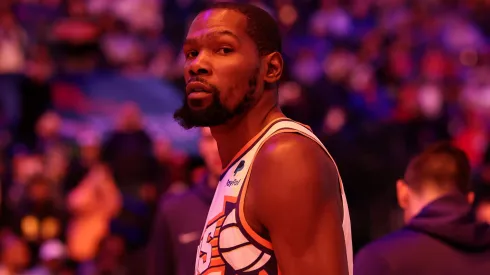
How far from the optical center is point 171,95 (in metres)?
13.6

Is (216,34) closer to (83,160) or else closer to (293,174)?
(293,174)

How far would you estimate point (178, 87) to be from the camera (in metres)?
13.9

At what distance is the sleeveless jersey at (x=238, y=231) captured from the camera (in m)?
2.49

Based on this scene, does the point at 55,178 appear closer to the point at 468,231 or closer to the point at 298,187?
the point at 468,231

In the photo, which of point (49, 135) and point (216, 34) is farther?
point (49, 135)

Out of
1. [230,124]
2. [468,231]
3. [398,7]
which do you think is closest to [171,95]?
[398,7]

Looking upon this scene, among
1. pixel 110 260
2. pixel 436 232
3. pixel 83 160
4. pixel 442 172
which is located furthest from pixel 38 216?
pixel 436 232

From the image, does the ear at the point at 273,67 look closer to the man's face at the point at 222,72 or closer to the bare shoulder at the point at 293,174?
the man's face at the point at 222,72

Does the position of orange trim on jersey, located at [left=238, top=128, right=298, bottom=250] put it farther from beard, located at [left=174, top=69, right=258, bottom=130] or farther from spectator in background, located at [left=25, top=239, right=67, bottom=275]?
spectator in background, located at [left=25, top=239, right=67, bottom=275]

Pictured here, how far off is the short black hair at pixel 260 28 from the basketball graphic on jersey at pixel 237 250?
480mm

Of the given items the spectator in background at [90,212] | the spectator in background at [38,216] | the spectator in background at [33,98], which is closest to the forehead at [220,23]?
the spectator in background at [90,212]

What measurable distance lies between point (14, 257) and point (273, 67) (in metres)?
7.06

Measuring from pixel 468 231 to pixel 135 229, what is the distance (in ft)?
21.0

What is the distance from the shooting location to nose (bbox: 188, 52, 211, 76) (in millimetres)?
2645
